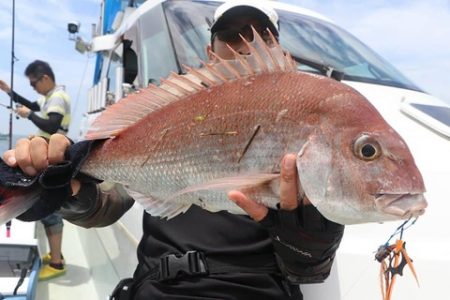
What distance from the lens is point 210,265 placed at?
158 centimetres

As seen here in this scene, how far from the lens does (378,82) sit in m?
2.64

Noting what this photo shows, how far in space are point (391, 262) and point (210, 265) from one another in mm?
603

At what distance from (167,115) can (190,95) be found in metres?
0.09

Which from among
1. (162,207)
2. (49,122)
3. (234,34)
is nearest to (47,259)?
(49,122)

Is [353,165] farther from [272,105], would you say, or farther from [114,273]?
[114,273]

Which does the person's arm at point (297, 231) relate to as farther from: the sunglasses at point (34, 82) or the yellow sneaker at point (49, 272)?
the sunglasses at point (34, 82)

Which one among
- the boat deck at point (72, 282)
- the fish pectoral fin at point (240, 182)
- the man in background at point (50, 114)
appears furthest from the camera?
the man in background at point (50, 114)

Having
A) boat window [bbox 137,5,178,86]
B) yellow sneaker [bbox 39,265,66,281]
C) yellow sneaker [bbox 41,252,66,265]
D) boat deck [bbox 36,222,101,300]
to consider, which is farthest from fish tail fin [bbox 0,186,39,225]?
yellow sneaker [bbox 41,252,66,265]

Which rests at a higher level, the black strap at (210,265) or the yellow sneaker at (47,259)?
the black strap at (210,265)

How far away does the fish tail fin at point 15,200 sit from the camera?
1.44 metres

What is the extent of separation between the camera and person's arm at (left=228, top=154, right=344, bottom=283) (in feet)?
3.78

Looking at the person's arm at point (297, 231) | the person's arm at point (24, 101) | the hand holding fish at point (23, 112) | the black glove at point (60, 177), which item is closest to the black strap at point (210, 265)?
the person's arm at point (297, 231)

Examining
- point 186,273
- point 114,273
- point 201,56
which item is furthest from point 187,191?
point 114,273

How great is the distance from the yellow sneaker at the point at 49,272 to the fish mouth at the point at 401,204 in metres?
3.74
